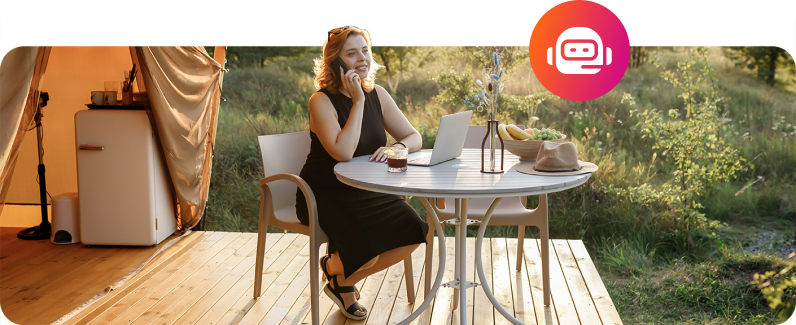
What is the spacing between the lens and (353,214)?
7.83ft

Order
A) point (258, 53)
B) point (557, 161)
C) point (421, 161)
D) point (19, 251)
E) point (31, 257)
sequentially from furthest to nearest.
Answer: point (258, 53) → point (19, 251) → point (31, 257) → point (421, 161) → point (557, 161)

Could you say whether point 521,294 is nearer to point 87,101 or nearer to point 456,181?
point 456,181

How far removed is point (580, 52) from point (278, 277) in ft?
11.6

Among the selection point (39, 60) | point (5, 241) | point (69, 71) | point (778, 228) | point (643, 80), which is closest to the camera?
point (39, 60)

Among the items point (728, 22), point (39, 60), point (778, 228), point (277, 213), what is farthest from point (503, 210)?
point (728, 22)

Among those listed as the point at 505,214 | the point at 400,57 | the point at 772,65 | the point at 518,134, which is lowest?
the point at 505,214

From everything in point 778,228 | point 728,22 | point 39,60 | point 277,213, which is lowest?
point 778,228

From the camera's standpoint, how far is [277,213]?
272 centimetres

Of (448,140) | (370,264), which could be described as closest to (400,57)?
(448,140)

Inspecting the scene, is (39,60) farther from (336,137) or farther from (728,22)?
(728,22)

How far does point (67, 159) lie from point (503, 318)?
11.6 feet

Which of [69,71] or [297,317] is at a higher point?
[69,71]

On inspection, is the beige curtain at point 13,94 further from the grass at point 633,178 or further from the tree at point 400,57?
the tree at point 400,57

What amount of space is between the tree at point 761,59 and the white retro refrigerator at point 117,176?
6426mm
